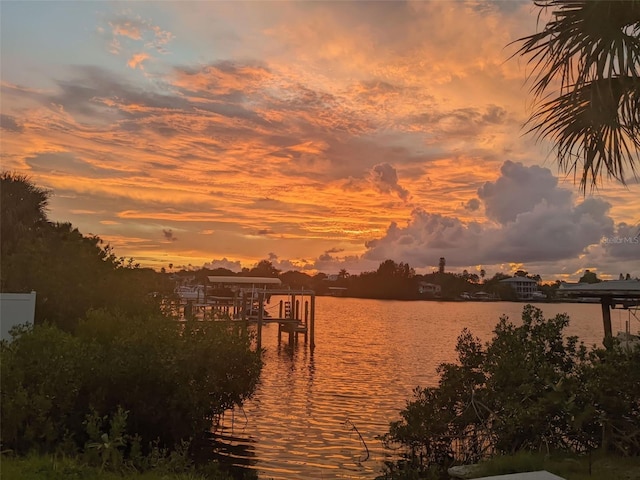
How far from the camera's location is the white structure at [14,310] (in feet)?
47.8

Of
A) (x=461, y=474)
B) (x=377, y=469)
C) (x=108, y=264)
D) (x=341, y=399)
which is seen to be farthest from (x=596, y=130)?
(x=108, y=264)

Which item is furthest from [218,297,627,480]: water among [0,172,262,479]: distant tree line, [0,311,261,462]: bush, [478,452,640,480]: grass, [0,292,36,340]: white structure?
[0,292,36,340]: white structure

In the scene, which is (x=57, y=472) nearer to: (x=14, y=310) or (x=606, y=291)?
(x=14, y=310)

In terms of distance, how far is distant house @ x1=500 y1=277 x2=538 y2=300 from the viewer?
136700 mm

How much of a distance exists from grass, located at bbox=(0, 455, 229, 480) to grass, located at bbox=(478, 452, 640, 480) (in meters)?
4.71

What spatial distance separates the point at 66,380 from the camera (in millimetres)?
10406

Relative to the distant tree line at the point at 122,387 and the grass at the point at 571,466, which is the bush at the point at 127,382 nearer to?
the distant tree line at the point at 122,387

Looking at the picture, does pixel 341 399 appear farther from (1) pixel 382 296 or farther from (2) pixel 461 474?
(1) pixel 382 296

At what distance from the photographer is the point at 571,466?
9250 mm

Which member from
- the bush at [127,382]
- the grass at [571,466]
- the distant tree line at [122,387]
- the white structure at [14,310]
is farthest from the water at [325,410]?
the white structure at [14,310]

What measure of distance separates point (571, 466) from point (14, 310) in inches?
509

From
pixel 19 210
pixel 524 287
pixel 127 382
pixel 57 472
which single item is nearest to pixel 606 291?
pixel 127 382

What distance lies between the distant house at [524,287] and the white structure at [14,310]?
127 m

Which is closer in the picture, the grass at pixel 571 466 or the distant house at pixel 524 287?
the grass at pixel 571 466
